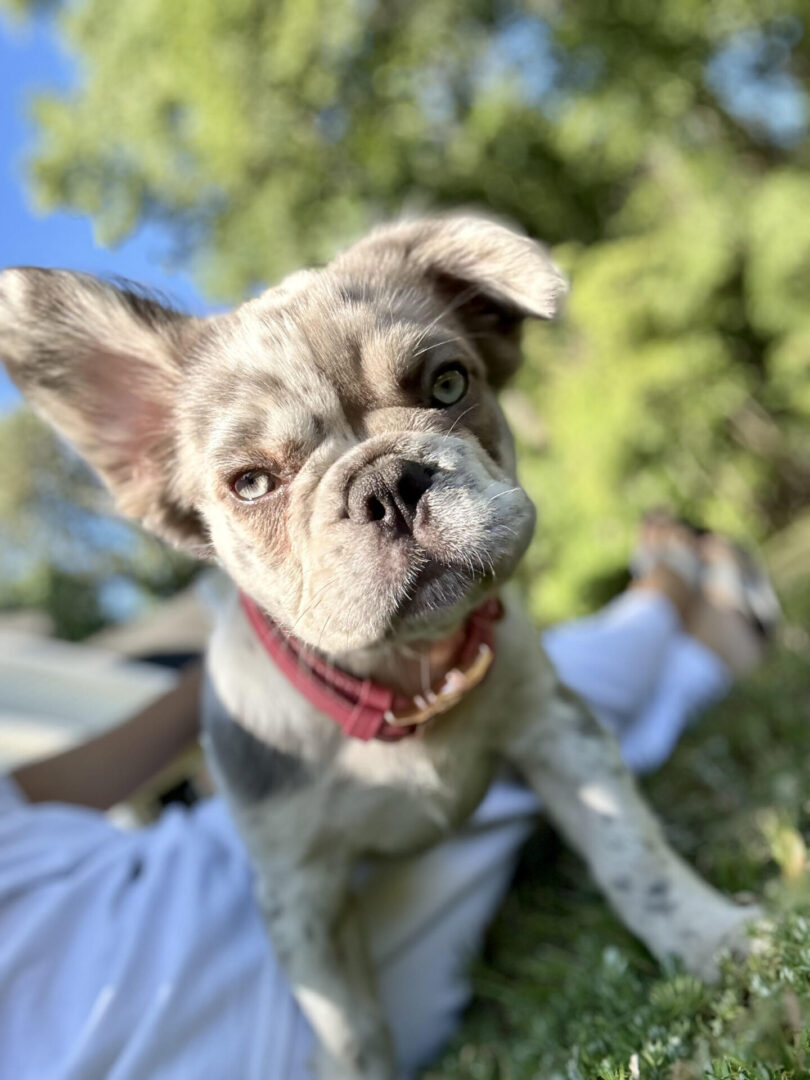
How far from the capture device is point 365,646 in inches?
63.0

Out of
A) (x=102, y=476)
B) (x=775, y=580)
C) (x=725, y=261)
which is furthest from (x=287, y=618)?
(x=725, y=261)

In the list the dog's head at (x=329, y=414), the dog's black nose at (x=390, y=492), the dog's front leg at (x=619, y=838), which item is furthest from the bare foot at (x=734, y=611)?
the dog's black nose at (x=390, y=492)

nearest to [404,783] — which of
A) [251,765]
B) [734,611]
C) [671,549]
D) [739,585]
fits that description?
[251,765]

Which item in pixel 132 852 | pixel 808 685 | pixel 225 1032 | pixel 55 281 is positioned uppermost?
pixel 55 281

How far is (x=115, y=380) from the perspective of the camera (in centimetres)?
195

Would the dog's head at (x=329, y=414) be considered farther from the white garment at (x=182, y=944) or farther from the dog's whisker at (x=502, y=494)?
the white garment at (x=182, y=944)

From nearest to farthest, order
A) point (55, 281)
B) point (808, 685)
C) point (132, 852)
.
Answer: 1. point (55, 281)
2. point (132, 852)
3. point (808, 685)

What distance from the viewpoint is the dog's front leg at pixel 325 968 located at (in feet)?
5.88

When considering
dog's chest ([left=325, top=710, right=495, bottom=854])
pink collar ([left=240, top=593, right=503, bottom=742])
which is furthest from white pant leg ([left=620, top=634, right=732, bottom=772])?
pink collar ([left=240, top=593, right=503, bottom=742])

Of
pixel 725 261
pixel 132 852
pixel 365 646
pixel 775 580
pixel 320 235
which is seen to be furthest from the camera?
pixel 320 235

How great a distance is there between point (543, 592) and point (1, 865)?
744 centimetres

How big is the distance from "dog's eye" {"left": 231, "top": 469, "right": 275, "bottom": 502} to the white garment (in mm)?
1072

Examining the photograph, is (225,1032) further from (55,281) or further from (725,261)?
(725,261)

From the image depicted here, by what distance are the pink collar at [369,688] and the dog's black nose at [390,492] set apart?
0.41m
